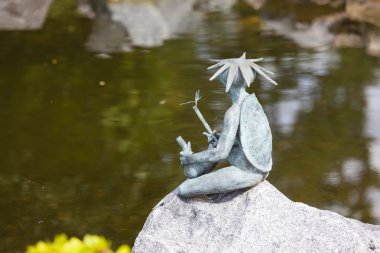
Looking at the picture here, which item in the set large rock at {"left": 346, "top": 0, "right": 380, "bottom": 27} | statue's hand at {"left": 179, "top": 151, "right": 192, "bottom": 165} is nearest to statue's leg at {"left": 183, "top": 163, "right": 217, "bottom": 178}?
statue's hand at {"left": 179, "top": 151, "right": 192, "bottom": 165}

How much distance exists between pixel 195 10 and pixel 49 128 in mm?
5738

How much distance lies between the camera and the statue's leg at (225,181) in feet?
12.1

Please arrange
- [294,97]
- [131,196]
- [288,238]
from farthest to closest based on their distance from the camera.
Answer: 1. [294,97]
2. [131,196]
3. [288,238]

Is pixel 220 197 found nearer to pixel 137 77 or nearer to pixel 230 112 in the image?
pixel 230 112

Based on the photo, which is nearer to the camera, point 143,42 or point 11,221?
point 11,221

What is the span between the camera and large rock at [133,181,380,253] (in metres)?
3.62

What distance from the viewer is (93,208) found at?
18.3ft

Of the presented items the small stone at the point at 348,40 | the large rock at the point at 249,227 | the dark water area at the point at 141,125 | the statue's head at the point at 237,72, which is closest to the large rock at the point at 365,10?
the small stone at the point at 348,40

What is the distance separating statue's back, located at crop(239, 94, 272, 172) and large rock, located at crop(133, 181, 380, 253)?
0.50 ft

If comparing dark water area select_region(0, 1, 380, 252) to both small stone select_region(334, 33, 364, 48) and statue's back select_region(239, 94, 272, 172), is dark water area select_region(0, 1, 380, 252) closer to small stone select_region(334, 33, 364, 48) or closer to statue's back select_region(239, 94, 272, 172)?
small stone select_region(334, 33, 364, 48)

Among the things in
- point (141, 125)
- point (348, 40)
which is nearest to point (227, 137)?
point (141, 125)

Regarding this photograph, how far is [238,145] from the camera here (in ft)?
12.3

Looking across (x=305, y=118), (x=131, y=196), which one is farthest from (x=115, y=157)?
(x=305, y=118)

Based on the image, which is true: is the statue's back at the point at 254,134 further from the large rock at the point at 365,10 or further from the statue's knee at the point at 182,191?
the large rock at the point at 365,10
